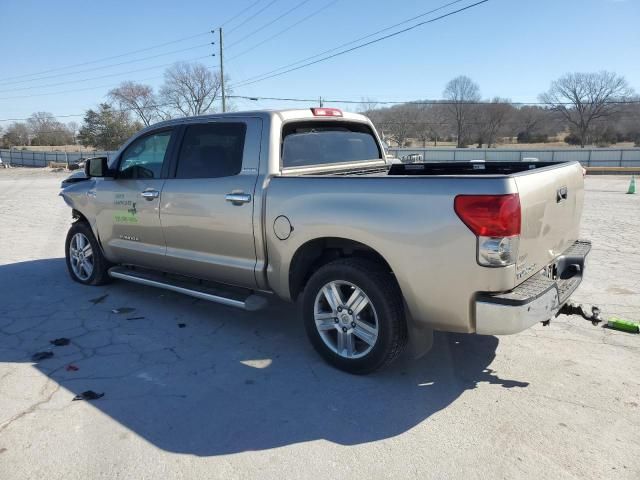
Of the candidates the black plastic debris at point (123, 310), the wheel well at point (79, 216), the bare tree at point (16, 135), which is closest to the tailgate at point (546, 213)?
the black plastic debris at point (123, 310)

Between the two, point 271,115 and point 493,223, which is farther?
point 271,115

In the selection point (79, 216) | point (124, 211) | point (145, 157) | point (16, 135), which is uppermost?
point (16, 135)

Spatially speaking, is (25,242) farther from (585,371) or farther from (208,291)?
(585,371)

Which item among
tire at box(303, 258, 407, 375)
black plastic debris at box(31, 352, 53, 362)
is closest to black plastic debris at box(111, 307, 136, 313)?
black plastic debris at box(31, 352, 53, 362)

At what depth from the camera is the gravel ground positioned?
2.71 metres

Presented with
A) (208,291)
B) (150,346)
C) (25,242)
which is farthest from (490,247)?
(25,242)

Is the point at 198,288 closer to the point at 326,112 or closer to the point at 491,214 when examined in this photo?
the point at 326,112

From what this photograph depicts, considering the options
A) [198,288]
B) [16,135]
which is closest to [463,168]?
[198,288]

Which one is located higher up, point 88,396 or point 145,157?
point 145,157

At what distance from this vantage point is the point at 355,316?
144 inches

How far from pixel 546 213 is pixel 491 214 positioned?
66cm

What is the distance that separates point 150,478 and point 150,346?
1803 millimetres

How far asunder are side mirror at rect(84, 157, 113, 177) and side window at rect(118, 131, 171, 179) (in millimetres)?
138

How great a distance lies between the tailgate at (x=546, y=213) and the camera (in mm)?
3053
